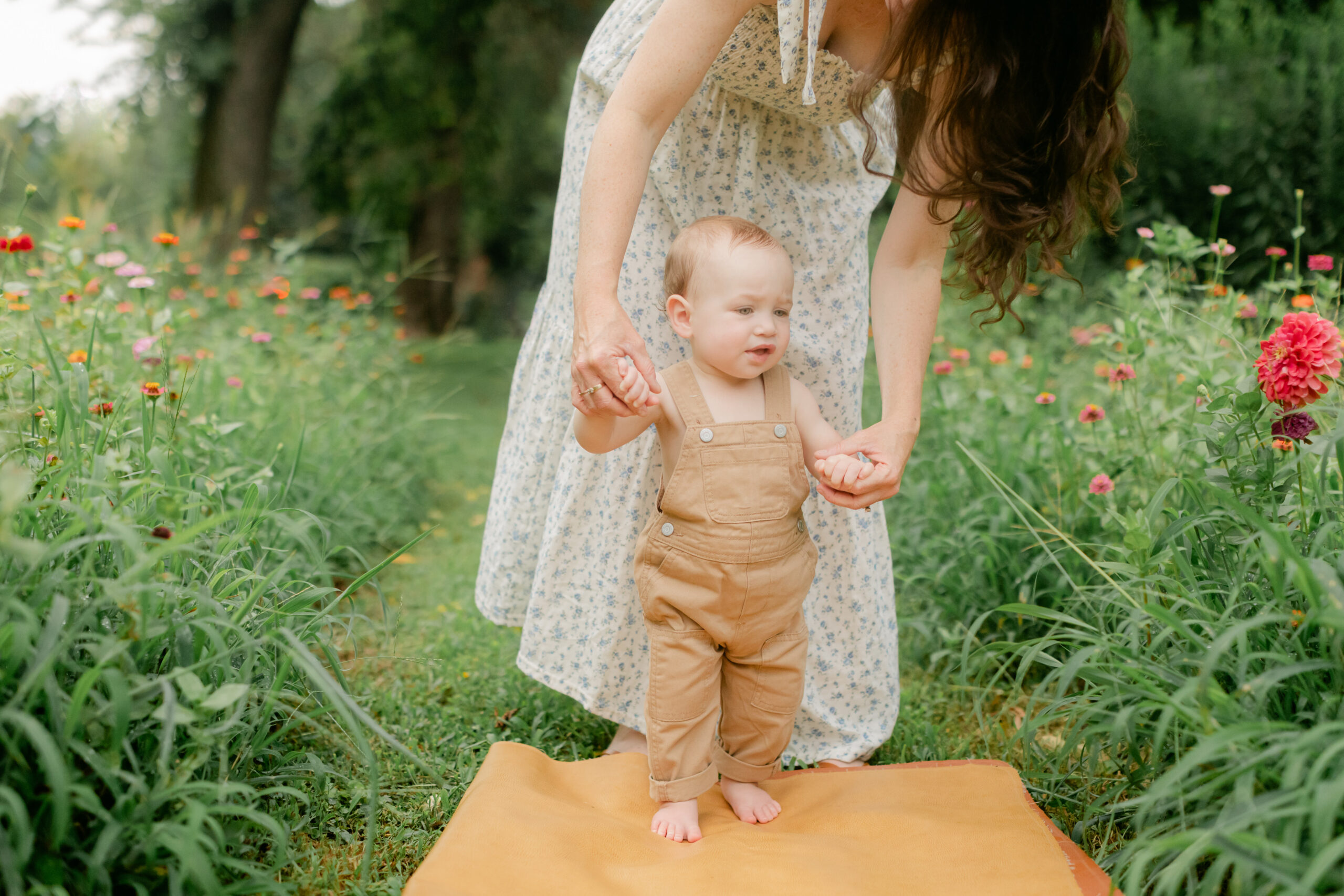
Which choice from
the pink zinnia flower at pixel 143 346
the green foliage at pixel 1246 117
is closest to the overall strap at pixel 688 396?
the pink zinnia flower at pixel 143 346

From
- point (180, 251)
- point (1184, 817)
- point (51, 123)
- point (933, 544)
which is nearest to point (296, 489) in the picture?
point (180, 251)

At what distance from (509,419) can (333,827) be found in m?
0.95

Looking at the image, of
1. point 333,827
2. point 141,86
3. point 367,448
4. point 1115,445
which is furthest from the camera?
point 141,86

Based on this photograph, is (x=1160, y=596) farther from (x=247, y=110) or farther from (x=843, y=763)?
(x=247, y=110)

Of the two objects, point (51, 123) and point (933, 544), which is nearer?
point (933, 544)

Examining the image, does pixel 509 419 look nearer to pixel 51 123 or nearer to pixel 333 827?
pixel 333 827

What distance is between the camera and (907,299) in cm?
178

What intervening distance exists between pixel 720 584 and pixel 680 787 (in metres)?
0.37

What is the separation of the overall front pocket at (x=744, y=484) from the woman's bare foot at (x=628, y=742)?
0.60m

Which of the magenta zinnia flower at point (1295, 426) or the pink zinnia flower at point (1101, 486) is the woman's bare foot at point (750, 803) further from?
the magenta zinnia flower at point (1295, 426)

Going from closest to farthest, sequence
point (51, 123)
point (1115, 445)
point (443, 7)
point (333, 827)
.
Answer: point (333, 827), point (1115, 445), point (51, 123), point (443, 7)

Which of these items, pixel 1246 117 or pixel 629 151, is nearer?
pixel 629 151

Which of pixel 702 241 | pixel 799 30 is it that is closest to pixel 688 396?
pixel 702 241

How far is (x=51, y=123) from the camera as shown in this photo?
4766 millimetres
